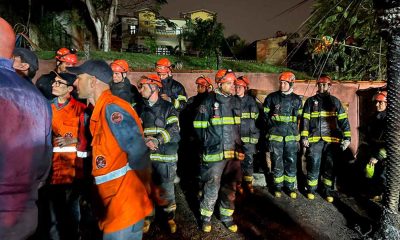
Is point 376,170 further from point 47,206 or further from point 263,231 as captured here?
point 47,206

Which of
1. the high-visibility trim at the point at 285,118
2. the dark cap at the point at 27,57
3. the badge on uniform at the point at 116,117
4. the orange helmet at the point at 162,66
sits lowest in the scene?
the high-visibility trim at the point at 285,118

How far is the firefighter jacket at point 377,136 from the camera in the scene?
6.02 meters

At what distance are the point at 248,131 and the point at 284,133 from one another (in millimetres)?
741

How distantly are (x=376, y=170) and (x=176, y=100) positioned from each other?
4.04 m

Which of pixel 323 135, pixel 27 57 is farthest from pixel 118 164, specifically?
pixel 323 135

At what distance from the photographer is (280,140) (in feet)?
19.8

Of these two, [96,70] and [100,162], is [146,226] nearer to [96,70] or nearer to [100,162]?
[100,162]

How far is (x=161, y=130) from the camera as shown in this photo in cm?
441

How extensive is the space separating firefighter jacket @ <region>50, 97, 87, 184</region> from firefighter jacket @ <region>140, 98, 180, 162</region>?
3.04 ft

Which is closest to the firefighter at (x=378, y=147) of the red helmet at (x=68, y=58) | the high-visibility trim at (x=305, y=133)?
the high-visibility trim at (x=305, y=133)

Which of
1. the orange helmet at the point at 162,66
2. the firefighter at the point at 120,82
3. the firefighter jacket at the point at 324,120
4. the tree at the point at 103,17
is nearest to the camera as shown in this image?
the firefighter at the point at 120,82

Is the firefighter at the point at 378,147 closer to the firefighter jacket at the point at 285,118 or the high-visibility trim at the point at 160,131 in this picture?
the firefighter jacket at the point at 285,118

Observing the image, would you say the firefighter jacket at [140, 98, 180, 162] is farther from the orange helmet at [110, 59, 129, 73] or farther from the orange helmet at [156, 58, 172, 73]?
the orange helmet at [156, 58, 172, 73]

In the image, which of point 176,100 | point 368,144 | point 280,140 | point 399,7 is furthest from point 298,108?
point 399,7
